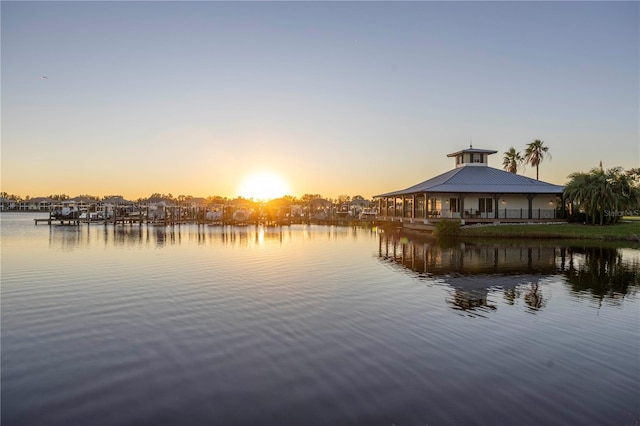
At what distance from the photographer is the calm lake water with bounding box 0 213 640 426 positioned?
719 cm

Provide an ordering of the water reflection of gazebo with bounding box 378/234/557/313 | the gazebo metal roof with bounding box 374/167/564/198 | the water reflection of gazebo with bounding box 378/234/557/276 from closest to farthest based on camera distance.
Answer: the water reflection of gazebo with bounding box 378/234/557/313, the water reflection of gazebo with bounding box 378/234/557/276, the gazebo metal roof with bounding box 374/167/564/198

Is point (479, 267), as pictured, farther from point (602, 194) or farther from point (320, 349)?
point (602, 194)

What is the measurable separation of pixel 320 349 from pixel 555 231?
1506 inches

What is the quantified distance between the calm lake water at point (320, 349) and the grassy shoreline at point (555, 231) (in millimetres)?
20576

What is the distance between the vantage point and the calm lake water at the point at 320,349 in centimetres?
719

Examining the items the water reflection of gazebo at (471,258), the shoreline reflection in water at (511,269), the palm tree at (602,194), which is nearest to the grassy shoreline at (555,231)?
the palm tree at (602,194)

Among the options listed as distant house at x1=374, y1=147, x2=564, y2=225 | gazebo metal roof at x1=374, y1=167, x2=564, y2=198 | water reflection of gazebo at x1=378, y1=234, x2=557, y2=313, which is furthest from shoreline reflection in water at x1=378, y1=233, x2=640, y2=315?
gazebo metal roof at x1=374, y1=167, x2=564, y2=198

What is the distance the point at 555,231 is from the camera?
40938 mm

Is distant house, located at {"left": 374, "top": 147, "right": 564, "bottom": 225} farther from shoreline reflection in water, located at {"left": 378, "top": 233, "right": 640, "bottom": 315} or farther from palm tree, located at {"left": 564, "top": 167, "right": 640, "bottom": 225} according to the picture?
shoreline reflection in water, located at {"left": 378, "top": 233, "right": 640, "bottom": 315}

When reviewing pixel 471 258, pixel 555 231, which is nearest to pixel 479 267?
pixel 471 258

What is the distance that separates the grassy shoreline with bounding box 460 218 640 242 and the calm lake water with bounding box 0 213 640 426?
20.6 m

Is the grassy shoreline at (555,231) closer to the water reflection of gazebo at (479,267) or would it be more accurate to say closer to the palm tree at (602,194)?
the palm tree at (602,194)

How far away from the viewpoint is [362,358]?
949 cm

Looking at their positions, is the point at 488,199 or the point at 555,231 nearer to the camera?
the point at 555,231
